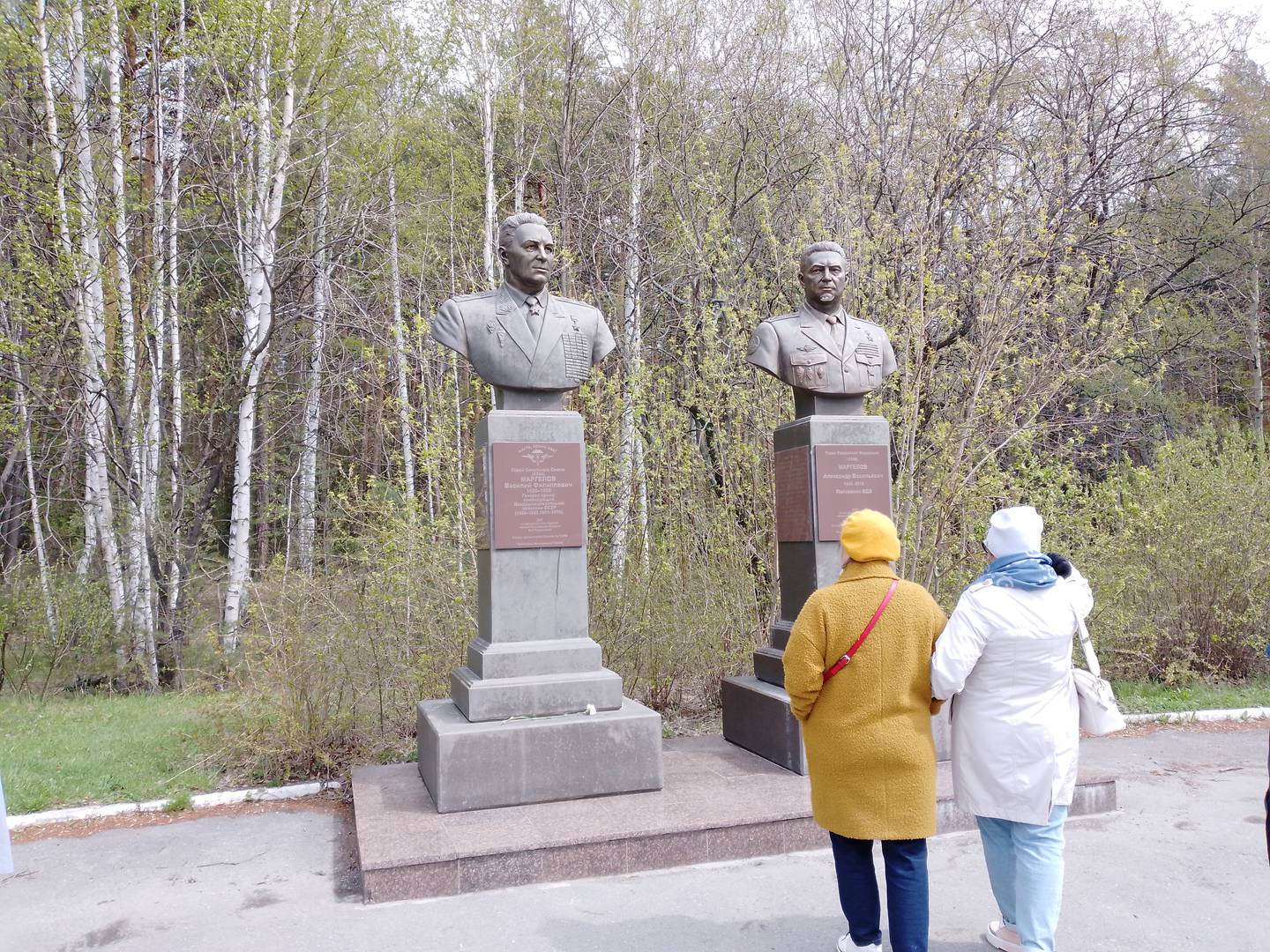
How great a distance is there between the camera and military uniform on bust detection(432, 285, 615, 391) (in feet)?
17.9

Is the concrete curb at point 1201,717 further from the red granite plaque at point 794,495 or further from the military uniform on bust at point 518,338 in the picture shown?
the military uniform on bust at point 518,338

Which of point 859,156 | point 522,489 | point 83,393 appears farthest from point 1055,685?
point 83,393

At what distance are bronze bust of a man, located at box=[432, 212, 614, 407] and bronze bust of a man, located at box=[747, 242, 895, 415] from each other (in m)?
1.23

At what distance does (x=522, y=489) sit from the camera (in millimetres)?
5383

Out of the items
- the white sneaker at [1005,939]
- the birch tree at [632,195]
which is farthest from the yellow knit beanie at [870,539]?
the birch tree at [632,195]

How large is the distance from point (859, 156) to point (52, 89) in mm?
8895

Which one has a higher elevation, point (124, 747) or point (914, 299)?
point (914, 299)

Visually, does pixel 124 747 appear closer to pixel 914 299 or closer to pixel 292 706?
pixel 292 706

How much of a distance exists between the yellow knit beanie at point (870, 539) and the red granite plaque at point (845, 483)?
2719mm

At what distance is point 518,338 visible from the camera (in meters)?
5.49

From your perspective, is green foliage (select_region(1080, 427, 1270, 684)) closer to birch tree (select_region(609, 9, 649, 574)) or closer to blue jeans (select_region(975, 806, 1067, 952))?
birch tree (select_region(609, 9, 649, 574))

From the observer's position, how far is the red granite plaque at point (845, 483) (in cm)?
588

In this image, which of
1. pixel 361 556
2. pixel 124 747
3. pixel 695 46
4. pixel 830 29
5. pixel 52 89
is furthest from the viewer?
pixel 695 46

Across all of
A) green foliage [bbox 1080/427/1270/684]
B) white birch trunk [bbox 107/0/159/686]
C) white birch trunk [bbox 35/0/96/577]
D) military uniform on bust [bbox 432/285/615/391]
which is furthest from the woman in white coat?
white birch trunk [bbox 35/0/96/577]
